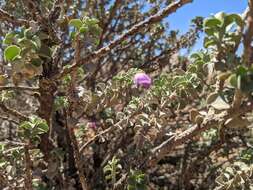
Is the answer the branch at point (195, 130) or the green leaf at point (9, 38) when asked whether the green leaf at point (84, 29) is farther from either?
the branch at point (195, 130)

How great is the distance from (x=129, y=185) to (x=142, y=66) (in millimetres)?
1381

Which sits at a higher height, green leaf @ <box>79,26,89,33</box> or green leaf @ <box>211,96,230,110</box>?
green leaf @ <box>79,26,89,33</box>

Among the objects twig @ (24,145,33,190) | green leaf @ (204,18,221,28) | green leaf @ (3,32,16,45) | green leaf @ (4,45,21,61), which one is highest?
green leaf @ (3,32,16,45)

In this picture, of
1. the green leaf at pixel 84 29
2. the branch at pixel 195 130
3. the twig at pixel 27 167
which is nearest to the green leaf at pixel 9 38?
the green leaf at pixel 84 29

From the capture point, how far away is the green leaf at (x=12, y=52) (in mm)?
1366

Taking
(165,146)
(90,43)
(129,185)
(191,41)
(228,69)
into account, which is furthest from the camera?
(191,41)

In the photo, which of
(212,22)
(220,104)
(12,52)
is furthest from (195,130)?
(12,52)

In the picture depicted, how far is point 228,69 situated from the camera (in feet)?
3.34

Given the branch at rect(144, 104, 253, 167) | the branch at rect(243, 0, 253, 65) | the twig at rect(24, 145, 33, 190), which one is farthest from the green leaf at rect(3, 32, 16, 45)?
the branch at rect(243, 0, 253, 65)

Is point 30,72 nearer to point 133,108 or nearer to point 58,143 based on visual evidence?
point 133,108

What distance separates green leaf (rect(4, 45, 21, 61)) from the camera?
1.37 meters

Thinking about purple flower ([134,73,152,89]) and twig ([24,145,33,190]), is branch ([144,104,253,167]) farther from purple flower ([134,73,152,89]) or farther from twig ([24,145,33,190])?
twig ([24,145,33,190])

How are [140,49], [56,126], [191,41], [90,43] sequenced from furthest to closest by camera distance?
1. [140,49]
2. [191,41]
3. [56,126]
4. [90,43]

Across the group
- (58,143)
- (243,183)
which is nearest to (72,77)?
(243,183)
